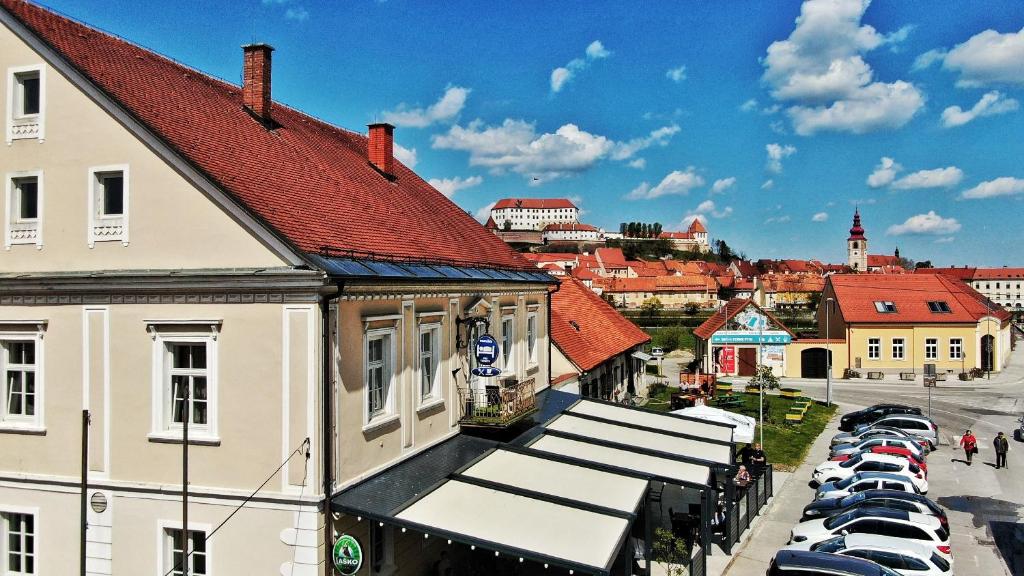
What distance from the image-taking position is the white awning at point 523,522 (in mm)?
11336

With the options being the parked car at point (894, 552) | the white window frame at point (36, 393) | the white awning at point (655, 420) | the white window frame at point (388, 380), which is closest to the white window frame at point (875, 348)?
the white awning at point (655, 420)

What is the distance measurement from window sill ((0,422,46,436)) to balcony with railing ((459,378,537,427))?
8.26 m

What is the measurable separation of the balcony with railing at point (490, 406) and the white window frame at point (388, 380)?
359 centimetres

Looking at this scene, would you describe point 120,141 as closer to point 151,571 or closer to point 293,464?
point 293,464

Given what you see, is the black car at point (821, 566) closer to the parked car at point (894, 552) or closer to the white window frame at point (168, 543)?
the parked car at point (894, 552)

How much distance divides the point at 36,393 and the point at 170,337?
3075mm

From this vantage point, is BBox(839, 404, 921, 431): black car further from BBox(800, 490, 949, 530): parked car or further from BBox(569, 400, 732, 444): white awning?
BBox(800, 490, 949, 530): parked car

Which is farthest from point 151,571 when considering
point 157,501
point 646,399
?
point 646,399

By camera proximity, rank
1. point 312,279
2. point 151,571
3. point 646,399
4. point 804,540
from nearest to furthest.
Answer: point 312,279 → point 151,571 → point 804,540 → point 646,399

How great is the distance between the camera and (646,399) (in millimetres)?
40156

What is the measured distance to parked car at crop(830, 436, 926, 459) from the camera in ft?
82.4

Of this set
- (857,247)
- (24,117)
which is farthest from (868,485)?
(857,247)

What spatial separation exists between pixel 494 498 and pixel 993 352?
5290cm

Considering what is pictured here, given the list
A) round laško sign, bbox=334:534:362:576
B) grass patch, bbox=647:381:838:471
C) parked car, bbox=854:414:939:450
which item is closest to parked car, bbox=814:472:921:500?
grass patch, bbox=647:381:838:471
